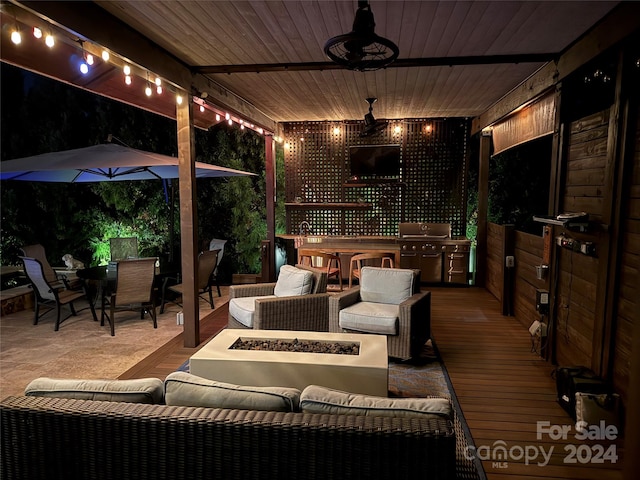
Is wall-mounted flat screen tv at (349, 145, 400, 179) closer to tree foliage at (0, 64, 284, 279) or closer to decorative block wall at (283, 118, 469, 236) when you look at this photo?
decorative block wall at (283, 118, 469, 236)

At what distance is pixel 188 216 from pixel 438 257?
14.4ft

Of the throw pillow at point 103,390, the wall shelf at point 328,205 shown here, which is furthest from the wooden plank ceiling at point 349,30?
the wall shelf at point 328,205

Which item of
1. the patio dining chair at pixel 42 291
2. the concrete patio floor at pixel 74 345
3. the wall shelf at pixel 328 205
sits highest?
the wall shelf at pixel 328 205

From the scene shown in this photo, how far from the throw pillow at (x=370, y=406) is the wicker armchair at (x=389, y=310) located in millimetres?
2066

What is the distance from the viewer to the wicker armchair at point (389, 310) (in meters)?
3.72

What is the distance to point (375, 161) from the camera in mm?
7574

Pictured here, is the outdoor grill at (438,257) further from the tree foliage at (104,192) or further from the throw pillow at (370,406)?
the throw pillow at (370,406)

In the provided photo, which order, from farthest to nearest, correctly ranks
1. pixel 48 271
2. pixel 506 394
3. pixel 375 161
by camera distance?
pixel 375 161
pixel 48 271
pixel 506 394

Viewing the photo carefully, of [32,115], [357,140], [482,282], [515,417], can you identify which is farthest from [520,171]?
[32,115]

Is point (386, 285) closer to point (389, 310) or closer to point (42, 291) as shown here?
point (389, 310)

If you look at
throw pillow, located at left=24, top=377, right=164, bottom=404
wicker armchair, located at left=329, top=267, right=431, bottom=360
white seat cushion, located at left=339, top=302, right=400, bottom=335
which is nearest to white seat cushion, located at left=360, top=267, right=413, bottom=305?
wicker armchair, located at left=329, top=267, right=431, bottom=360

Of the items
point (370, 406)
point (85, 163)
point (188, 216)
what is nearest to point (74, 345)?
point (188, 216)

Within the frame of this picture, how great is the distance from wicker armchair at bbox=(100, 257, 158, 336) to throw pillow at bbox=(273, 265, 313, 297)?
1.56 m

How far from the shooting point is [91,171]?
18.7 feet
